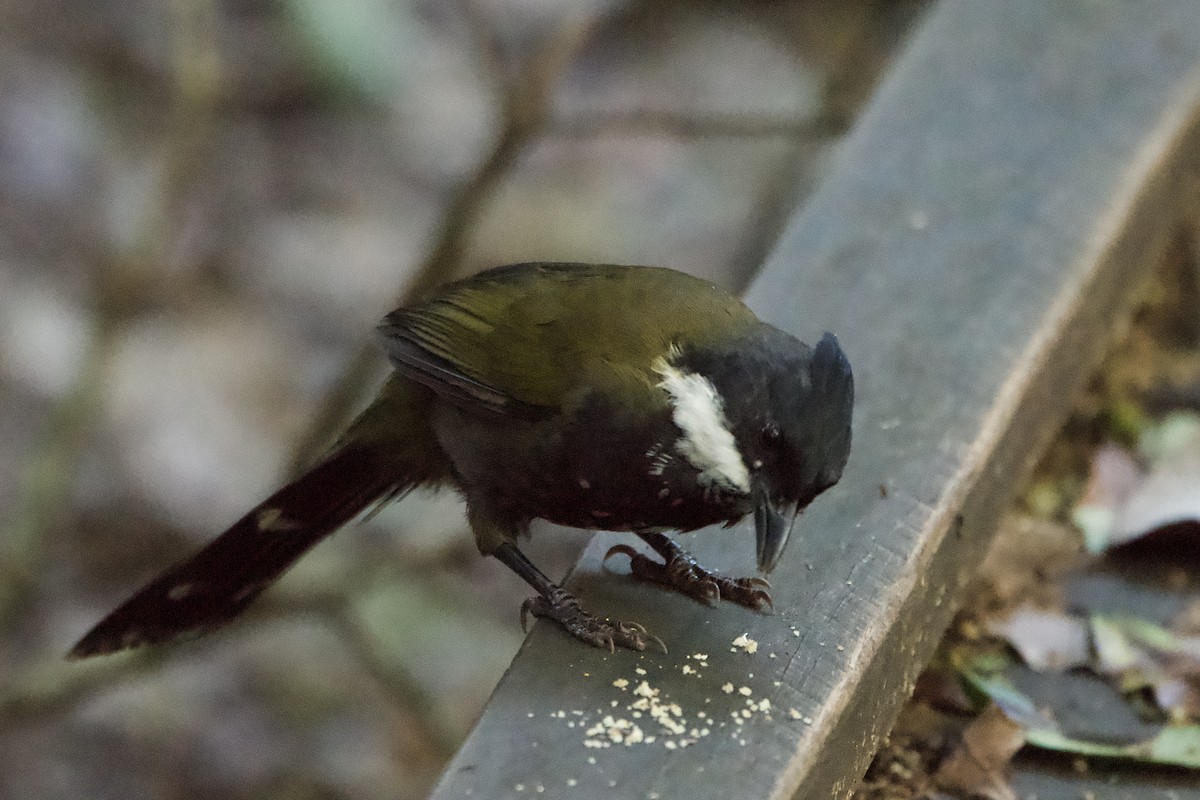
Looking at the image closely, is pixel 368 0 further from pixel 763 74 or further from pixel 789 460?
pixel 789 460

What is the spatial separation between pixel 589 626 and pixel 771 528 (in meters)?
0.30

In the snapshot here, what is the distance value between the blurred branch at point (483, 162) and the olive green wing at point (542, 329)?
54 cm

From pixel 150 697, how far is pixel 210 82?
217 centimetres

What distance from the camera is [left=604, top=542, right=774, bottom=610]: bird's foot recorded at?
219cm

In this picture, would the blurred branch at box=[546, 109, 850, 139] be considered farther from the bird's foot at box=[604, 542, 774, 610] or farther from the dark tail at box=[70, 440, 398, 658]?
the bird's foot at box=[604, 542, 774, 610]

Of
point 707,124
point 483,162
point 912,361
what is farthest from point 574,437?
point 707,124

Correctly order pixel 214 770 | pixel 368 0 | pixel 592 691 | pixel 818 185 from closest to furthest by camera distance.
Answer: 1. pixel 592 691
2. pixel 818 185
3. pixel 214 770
4. pixel 368 0

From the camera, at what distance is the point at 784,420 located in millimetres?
2074

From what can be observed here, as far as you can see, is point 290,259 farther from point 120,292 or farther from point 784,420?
point 784,420

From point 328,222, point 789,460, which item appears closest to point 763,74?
point 328,222

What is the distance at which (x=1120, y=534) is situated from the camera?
8.62ft

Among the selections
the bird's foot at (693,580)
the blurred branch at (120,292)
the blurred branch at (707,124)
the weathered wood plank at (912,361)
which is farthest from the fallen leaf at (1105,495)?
the blurred branch at (120,292)

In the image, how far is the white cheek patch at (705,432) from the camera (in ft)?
7.05

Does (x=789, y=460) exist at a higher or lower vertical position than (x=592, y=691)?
higher
